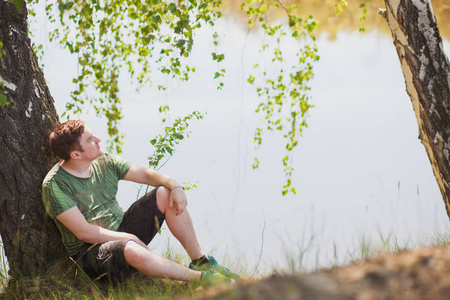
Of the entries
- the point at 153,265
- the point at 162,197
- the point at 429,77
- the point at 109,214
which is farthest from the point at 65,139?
the point at 429,77

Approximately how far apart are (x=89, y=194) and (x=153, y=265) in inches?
27.5

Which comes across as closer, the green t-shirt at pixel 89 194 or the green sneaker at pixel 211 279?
the green sneaker at pixel 211 279

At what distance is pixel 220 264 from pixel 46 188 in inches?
47.9

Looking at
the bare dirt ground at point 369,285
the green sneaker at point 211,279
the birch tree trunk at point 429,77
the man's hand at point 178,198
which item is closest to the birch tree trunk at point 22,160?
the man's hand at point 178,198

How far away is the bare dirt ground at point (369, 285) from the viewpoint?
1213mm

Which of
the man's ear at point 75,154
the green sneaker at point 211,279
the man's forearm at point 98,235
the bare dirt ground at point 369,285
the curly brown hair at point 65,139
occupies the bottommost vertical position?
the green sneaker at point 211,279

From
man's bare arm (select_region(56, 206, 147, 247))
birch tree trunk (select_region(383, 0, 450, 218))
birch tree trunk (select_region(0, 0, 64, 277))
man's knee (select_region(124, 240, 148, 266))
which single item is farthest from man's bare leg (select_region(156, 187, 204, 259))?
birch tree trunk (select_region(383, 0, 450, 218))

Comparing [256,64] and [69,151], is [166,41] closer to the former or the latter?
[256,64]

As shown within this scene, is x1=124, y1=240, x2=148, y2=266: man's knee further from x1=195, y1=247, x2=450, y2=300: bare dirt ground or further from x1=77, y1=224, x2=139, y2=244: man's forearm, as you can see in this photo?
x1=195, y1=247, x2=450, y2=300: bare dirt ground

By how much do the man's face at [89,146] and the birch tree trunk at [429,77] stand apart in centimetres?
206

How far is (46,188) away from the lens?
120 inches

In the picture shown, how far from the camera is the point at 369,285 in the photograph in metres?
1.26

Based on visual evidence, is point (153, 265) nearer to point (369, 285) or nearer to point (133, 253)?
point (133, 253)

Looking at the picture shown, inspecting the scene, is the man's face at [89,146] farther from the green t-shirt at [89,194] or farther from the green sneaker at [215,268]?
the green sneaker at [215,268]
